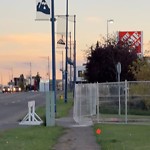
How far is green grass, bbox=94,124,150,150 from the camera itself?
17578 millimetres

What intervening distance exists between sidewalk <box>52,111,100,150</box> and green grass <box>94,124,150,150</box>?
304 mm

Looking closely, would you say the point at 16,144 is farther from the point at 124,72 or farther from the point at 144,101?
the point at 124,72

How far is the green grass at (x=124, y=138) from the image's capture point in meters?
17.6

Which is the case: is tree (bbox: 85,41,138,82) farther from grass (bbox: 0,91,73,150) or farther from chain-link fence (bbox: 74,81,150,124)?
grass (bbox: 0,91,73,150)

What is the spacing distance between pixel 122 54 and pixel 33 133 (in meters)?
30.7

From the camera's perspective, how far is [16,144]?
18.4m

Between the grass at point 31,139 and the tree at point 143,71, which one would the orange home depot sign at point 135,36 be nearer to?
the tree at point 143,71

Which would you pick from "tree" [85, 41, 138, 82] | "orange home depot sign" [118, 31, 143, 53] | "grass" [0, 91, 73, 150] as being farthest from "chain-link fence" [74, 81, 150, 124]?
"orange home depot sign" [118, 31, 143, 53]

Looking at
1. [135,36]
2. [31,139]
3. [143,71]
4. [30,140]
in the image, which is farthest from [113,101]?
[135,36]

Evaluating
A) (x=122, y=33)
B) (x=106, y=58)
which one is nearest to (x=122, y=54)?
(x=106, y=58)

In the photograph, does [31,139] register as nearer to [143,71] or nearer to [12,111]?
[143,71]

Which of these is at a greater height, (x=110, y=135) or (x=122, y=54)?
(x=122, y=54)

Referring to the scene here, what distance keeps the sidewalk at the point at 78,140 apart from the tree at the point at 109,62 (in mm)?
25617

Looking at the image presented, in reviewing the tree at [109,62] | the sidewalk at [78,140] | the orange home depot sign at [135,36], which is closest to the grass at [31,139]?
the sidewalk at [78,140]
